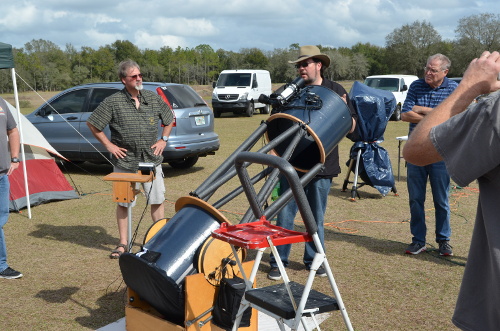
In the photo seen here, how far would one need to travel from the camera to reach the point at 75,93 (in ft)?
35.7

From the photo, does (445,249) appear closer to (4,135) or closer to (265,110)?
(4,135)

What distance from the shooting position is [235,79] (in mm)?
26000

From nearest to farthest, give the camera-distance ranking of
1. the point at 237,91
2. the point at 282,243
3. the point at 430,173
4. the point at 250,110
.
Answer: the point at 282,243
the point at 430,173
the point at 237,91
the point at 250,110

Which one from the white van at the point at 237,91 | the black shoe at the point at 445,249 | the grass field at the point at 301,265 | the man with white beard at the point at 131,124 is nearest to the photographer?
the grass field at the point at 301,265

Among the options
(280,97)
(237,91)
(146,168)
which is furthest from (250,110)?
(280,97)

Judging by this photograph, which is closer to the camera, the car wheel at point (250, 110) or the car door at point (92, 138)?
the car door at point (92, 138)

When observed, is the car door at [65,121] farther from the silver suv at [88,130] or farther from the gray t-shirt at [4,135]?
the gray t-shirt at [4,135]

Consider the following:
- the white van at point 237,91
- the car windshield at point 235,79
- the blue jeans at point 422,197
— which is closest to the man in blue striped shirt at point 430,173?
the blue jeans at point 422,197

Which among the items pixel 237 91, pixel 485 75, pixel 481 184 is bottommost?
pixel 237 91

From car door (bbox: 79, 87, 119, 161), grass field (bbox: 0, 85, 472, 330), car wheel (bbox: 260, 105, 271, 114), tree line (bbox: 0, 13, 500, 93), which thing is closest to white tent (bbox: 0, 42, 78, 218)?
grass field (bbox: 0, 85, 472, 330)

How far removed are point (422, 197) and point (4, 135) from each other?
415cm

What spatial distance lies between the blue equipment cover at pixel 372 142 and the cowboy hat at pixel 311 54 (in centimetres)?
371

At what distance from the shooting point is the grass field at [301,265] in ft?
14.3

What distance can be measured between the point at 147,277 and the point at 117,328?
947 mm
